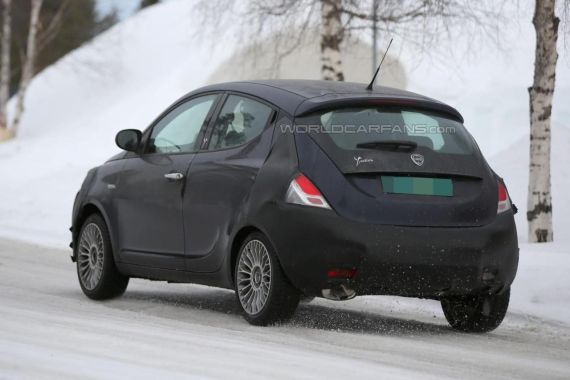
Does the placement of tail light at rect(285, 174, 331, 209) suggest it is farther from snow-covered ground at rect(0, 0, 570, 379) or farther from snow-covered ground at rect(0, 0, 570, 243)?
snow-covered ground at rect(0, 0, 570, 243)

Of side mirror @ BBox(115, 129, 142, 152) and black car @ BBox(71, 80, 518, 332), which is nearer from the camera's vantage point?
black car @ BBox(71, 80, 518, 332)

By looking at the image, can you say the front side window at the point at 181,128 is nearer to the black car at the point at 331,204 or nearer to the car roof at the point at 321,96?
the black car at the point at 331,204

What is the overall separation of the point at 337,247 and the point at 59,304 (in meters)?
Result: 2.52

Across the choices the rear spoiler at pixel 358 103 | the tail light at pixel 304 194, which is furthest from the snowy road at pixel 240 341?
the rear spoiler at pixel 358 103

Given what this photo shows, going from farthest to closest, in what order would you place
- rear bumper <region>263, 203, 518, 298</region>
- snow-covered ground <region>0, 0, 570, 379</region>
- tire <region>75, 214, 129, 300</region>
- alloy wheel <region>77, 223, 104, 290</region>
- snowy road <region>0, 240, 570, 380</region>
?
1. alloy wheel <region>77, 223, 104, 290</region>
2. tire <region>75, 214, 129, 300</region>
3. rear bumper <region>263, 203, 518, 298</region>
4. snow-covered ground <region>0, 0, 570, 379</region>
5. snowy road <region>0, 240, 570, 380</region>

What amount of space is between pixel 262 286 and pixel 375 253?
819mm

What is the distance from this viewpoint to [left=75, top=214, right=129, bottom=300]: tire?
9.45 metres

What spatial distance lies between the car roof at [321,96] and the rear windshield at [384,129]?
0.18 feet

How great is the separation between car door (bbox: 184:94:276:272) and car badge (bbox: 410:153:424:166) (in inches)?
38.0

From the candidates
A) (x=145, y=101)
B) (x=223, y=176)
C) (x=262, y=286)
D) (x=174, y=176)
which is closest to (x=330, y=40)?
(x=145, y=101)

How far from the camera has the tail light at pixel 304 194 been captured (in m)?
→ 7.38

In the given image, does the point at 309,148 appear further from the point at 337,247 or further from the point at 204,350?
the point at 204,350

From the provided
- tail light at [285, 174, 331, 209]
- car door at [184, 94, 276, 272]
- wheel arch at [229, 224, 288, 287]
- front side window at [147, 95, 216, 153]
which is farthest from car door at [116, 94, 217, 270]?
tail light at [285, 174, 331, 209]

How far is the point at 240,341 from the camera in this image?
6754 millimetres
